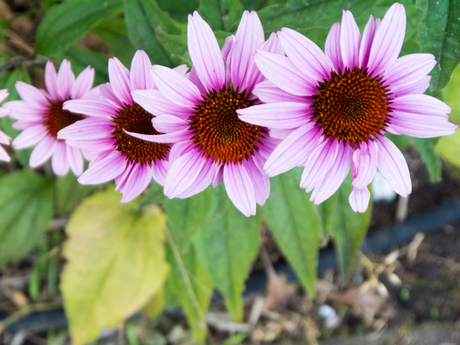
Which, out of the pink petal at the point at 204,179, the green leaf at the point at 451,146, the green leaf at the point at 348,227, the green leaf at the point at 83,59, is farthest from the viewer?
the green leaf at the point at 451,146

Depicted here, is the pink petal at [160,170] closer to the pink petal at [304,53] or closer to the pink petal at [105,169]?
the pink petal at [105,169]

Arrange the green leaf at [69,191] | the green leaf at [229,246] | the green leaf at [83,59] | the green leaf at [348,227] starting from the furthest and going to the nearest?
the green leaf at [69,191], the green leaf at [229,246], the green leaf at [348,227], the green leaf at [83,59]

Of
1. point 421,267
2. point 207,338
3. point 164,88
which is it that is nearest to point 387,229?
point 421,267

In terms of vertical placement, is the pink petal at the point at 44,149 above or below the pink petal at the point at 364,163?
above

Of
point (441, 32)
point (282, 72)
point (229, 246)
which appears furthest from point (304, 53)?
point (229, 246)

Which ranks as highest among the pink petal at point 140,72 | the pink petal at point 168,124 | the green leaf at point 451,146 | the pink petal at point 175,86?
the pink petal at point 140,72

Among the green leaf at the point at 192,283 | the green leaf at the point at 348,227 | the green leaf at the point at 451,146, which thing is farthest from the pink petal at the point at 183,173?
the green leaf at the point at 451,146

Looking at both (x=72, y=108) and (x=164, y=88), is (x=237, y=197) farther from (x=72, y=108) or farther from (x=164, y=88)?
(x=72, y=108)

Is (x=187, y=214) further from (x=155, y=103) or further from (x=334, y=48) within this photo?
(x=334, y=48)
